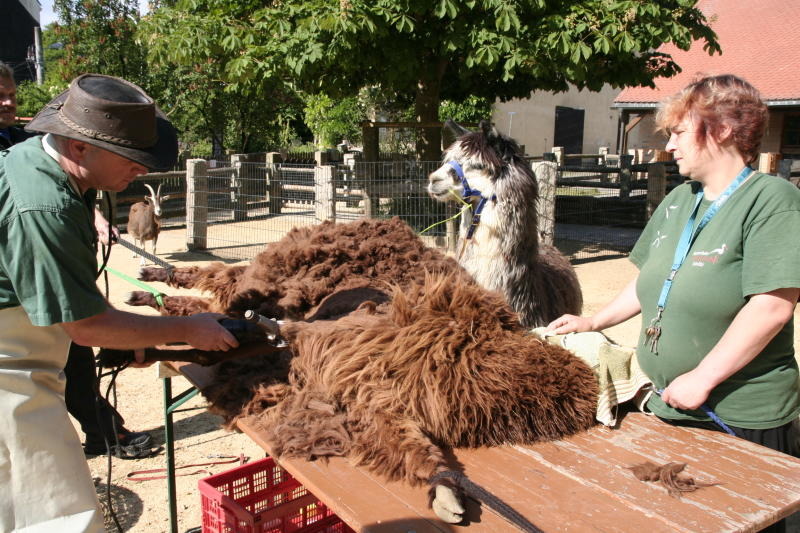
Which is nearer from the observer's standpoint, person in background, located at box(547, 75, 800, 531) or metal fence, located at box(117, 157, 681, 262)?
person in background, located at box(547, 75, 800, 531)

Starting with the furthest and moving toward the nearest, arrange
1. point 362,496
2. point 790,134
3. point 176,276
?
point 790,134, point 176,276, point 362,496

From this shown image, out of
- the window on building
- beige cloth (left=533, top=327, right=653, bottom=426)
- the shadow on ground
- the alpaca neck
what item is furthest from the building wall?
beige cloth (left=533, top=327, right=653, bottom=426)

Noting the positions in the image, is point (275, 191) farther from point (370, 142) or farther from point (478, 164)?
point (478, 164)

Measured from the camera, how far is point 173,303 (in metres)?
2.74

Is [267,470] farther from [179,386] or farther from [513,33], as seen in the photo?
[513,33]

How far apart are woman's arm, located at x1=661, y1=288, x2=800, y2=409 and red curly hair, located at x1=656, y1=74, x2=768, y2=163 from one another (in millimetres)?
472

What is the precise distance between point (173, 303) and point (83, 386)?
4.37ft

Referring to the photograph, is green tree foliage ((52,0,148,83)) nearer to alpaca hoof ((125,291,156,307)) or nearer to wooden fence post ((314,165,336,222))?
wooden fence post ((314,165,336,222))

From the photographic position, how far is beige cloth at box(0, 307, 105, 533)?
1.58 m

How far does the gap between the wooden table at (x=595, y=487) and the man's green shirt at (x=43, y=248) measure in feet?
2.25

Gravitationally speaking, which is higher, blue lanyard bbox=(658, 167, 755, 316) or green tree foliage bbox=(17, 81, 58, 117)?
green tree foliage bbox=(17, 81, 58, 117)

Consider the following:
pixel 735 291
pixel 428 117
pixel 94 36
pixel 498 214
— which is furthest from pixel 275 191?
pixel 735 291

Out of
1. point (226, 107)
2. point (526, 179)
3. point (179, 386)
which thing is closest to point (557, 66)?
point (526, 179)

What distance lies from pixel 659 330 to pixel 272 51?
781 cm
